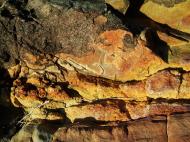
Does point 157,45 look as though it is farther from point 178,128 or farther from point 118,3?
point 178,128

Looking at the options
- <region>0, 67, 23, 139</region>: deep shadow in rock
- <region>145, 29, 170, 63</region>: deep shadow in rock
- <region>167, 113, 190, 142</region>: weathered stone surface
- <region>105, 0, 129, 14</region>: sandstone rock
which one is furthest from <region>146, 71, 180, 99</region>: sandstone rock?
<region>0, 67, 23, 139</region>: deep shadow in rock

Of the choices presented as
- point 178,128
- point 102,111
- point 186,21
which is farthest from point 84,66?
point 186,21

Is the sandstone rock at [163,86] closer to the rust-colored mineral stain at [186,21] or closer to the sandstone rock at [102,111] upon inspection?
the sandstone rock at [102,111]

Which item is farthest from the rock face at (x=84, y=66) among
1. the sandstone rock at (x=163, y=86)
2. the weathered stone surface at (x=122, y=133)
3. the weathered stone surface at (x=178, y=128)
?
the weathered stone surface at (x=178, y=128)

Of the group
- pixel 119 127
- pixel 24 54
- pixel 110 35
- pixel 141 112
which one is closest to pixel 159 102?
pixel 141 112

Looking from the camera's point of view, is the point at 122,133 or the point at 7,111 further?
the point at 7,111

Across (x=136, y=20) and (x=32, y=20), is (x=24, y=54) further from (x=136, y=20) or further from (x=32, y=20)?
(x=136, y=20)

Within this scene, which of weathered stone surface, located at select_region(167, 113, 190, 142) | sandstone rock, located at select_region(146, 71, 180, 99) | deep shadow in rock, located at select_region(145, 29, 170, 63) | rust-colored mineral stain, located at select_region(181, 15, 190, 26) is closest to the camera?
weathered stone surface, located at select_region(167, 113, 190, 142)

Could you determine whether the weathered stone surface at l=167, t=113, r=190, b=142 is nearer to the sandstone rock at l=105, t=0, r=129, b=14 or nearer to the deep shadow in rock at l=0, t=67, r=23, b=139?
the sandstone rock at l=105, t=0, r=129, b=14
